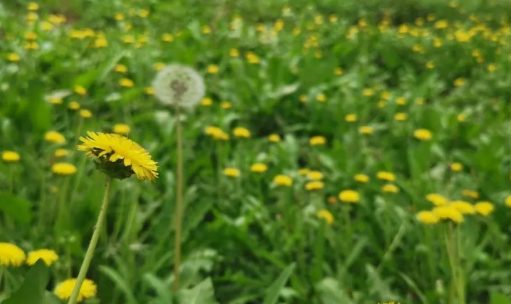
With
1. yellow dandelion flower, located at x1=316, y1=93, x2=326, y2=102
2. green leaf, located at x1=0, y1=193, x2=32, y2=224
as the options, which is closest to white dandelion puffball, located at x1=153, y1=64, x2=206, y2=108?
green leaf, located at x1=0, y1=193, x2=32, y2=224

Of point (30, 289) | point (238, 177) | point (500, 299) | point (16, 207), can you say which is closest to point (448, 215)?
point (500, 299)

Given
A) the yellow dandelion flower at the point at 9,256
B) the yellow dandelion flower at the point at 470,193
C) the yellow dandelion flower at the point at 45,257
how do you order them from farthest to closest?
1. the yellow dandelion flower at the point at 470,193
2. the yellow dandelion flower at the point at 45,257
3. the yellow dandelion flower at the point at 9,256

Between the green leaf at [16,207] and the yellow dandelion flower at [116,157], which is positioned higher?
the yellow dandelion flower at [116,157]

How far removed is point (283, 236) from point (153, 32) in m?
3.09

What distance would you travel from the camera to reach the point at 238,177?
2.42 meters

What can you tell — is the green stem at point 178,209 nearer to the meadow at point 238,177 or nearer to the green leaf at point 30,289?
the meadow at point 238,177

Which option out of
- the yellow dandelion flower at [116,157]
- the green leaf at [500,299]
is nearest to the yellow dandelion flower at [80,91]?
the green leaf at [500,299]

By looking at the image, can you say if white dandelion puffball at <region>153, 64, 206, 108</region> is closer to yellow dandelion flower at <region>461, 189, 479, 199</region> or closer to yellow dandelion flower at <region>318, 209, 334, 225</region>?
yellow dandelion flower at <region>318, 209, 334, 225</region>

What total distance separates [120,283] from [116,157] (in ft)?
3.27

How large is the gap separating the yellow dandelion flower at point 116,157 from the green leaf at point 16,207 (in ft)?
3.95

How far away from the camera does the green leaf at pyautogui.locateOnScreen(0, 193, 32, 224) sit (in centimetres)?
183

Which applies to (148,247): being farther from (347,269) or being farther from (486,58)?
(486,58)

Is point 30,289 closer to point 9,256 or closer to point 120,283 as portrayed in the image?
point 9,256

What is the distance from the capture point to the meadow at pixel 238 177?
1727mm
